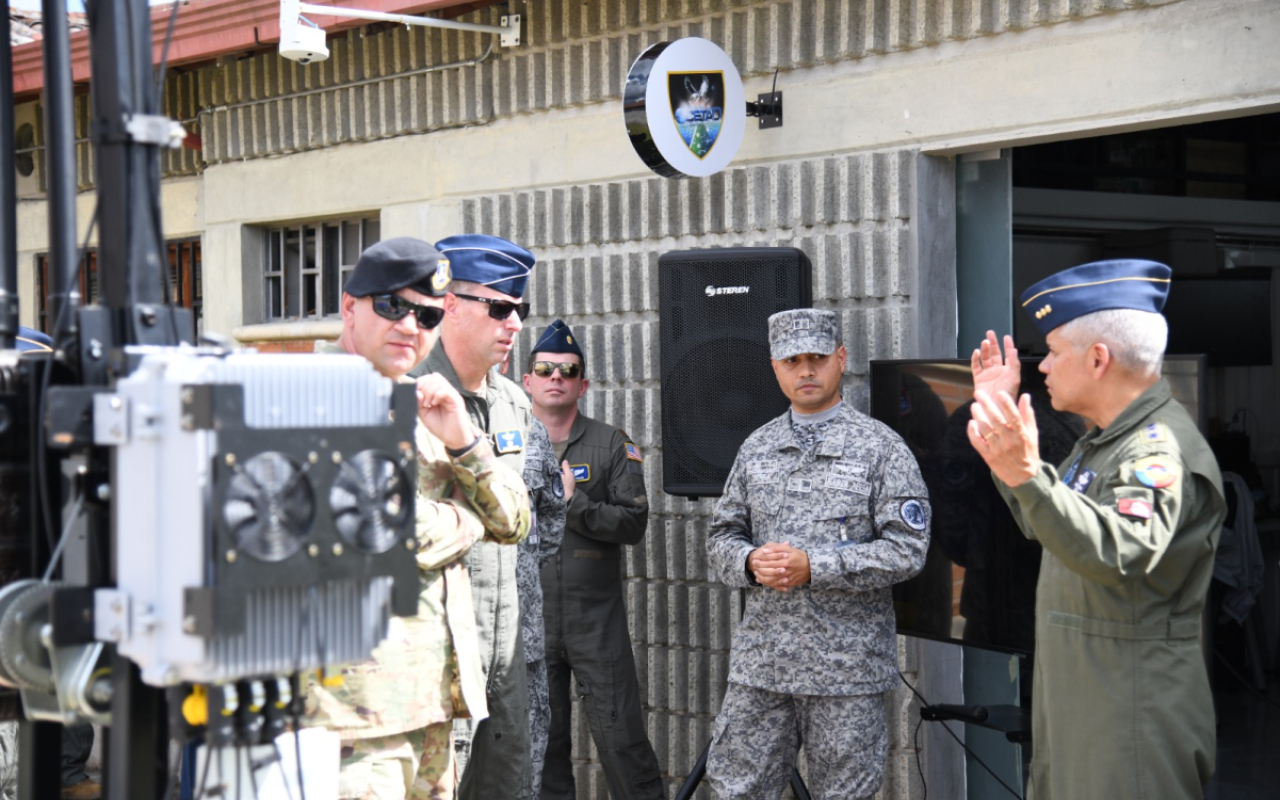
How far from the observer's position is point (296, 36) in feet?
19.1

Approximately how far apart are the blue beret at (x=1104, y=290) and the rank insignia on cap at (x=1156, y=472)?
0.41 meters

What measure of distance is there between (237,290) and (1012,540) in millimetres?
4687

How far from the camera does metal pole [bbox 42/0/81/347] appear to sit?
2.25 m

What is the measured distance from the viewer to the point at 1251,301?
8.65 meters

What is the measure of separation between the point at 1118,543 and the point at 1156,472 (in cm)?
24

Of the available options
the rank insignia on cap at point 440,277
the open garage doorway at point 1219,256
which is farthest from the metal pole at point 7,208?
the open garage doorway at point 1219,256

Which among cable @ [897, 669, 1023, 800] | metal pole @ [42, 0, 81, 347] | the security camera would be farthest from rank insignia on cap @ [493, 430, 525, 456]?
the security camera

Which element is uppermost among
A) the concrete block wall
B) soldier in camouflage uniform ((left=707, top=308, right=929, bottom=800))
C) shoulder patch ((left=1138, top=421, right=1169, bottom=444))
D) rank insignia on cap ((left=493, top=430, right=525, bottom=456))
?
the concrete block wall

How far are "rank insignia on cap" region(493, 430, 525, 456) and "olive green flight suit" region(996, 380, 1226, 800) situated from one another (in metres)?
1.51

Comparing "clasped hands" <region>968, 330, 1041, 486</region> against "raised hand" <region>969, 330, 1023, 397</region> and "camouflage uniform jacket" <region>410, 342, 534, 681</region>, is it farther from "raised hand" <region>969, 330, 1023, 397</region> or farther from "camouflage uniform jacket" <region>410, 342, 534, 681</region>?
"camouflage uniform jacket" <region>410, 342, 534, 681</region>

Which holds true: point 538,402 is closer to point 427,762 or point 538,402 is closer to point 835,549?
point 835,549

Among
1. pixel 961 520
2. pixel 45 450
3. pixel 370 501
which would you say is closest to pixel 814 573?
pixel 961 520

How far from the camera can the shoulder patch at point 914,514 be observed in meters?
4.53

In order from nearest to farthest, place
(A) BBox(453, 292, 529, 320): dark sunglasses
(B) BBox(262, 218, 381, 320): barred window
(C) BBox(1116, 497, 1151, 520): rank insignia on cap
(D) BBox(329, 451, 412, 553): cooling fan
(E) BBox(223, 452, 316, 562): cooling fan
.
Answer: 1. (E) BBox(223, 452, 316, 562): cooling fan
2. (D) BBox(329, 451, 412, 553): cooling fan
3. (C) BBox(1116, 497, 1151, 520): rank insignia on cap
4. (A) BBox(453, 292, 529, 320): dark sunglasses
5. (B) BBox(262, 218, 381, 320): barred window
